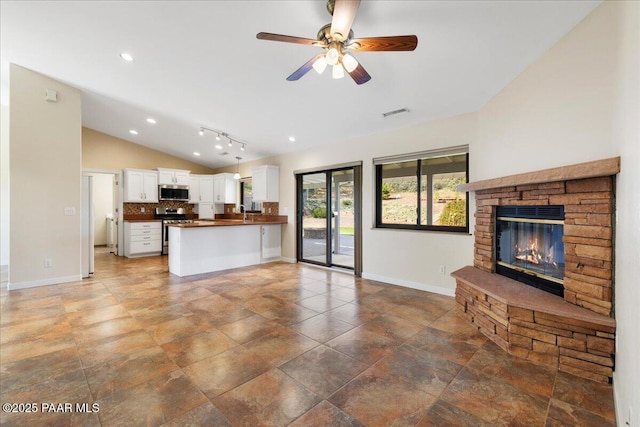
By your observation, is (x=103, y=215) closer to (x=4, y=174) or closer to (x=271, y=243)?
(x=4, y=174)

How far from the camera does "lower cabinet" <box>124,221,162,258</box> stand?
705 centimetres

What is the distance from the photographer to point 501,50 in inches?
102

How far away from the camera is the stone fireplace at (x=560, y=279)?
199cm

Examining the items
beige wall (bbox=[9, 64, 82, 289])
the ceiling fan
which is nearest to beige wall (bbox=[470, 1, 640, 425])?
the ceiling fan

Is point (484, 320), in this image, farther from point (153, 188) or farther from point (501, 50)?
point (153, 188)

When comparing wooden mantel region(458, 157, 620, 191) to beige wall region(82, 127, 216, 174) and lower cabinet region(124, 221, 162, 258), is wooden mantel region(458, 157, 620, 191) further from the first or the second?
beige wall region(82, 127, 216, 174)

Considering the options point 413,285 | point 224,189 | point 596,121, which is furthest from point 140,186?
point 596,121

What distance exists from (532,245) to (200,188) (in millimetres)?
8213

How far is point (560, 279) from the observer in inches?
97.2

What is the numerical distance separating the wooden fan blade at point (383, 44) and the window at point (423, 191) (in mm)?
2294

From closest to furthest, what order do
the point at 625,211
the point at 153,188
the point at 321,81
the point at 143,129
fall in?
the point at 625,211
the point at 321,81
the point at 143,129
the point at 153,188

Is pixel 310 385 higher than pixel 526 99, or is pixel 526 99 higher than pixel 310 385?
pixel 526 99

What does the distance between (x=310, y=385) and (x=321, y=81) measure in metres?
3.30

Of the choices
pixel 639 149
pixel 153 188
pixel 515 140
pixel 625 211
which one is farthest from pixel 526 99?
pixel 153 188
